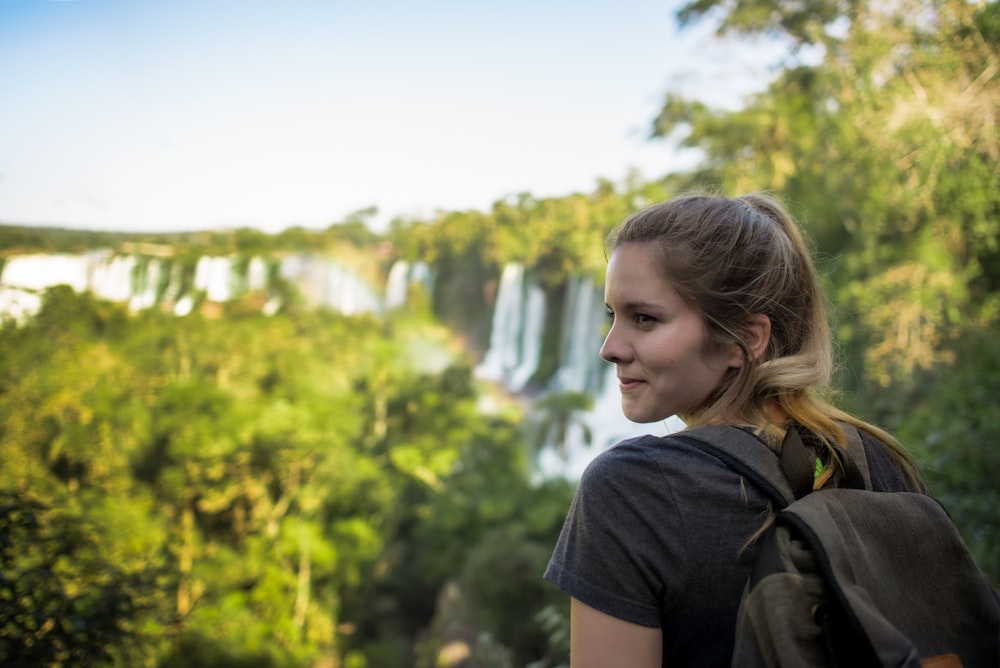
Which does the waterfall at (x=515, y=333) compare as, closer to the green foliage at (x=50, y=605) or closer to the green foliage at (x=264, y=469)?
the green foliage at (x=264, y=469)

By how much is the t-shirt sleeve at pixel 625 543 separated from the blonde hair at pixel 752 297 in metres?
0.16

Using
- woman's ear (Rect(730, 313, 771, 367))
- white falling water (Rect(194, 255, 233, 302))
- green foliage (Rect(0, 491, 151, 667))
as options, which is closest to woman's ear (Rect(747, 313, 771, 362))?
woman's ear (Rect(730, 313, 771, 367))

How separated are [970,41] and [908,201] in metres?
1.69

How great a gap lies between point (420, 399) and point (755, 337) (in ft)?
57.3

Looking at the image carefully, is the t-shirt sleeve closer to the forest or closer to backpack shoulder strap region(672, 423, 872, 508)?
backpack shoulder strap region(672, 423, 872, 508)

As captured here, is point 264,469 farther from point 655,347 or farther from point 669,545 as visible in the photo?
point 669,545

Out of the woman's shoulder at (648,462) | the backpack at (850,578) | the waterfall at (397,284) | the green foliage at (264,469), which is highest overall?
the waterfall at (397,284)

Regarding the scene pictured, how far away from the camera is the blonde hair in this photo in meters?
0.79

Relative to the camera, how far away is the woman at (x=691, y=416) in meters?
0.65

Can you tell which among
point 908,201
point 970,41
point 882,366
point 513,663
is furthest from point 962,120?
point 513,663

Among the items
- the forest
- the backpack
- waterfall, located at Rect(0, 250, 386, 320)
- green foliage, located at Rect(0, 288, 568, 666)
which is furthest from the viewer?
waterfall, located at Rect(0, 250, 386, 320)

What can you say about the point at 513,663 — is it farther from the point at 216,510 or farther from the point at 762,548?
the point at 762,548

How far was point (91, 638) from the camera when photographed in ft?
5.81

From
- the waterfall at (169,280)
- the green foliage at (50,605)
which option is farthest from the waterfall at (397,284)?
the green foliage at (50,605)
